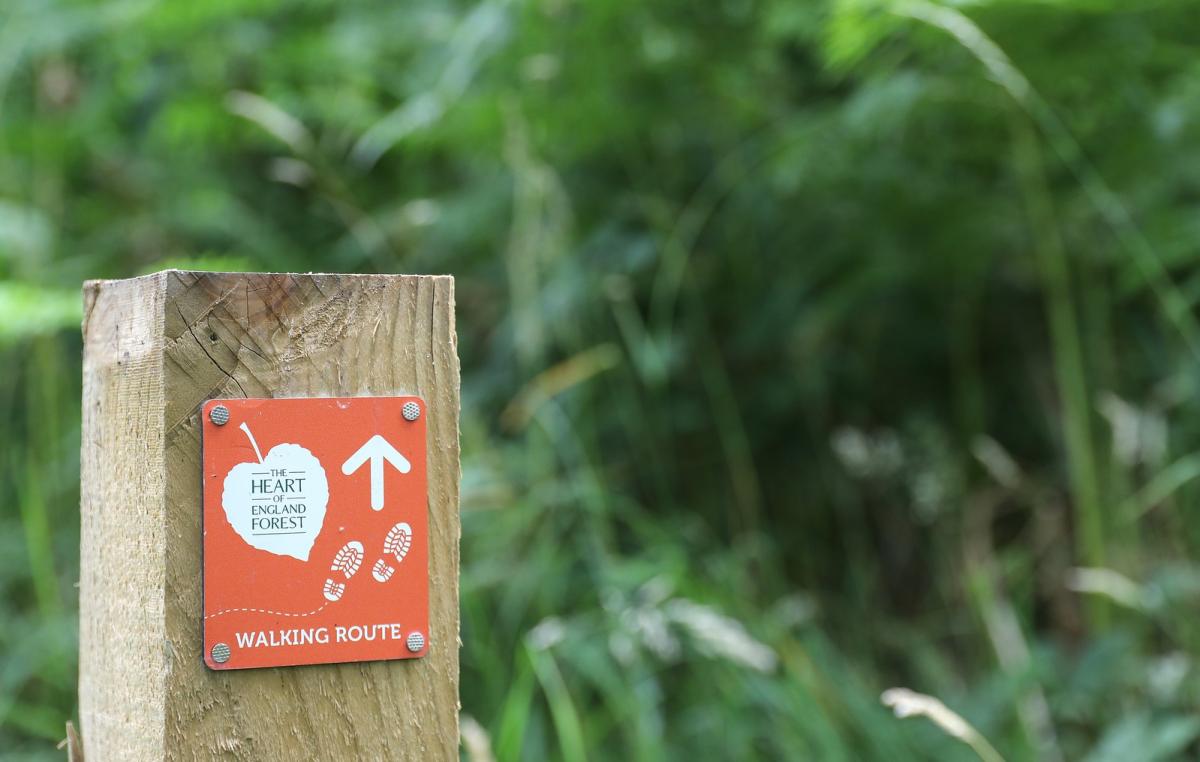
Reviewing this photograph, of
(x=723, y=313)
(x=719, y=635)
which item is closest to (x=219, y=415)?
(x=719, y=635)

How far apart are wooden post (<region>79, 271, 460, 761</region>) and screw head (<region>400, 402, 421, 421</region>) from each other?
13 mm

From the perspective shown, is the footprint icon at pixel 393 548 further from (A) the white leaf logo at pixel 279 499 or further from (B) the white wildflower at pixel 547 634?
(B) the white wildflower at pixel 547 634

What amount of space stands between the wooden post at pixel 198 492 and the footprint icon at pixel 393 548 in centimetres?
3

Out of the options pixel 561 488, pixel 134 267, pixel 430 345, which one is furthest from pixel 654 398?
pixel 430 345

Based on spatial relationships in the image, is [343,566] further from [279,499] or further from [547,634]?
[547,634]

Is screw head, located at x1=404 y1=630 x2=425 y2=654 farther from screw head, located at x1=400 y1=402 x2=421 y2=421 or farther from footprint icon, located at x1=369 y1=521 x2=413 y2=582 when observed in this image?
screw head, located at x1=400 y1=402 x2=421 y2=421

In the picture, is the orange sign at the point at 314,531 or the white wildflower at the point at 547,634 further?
the white wildflower at the point at 547,634

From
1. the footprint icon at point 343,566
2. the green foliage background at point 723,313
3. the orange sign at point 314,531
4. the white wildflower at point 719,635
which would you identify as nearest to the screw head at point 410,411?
the orange sign at point 314,531

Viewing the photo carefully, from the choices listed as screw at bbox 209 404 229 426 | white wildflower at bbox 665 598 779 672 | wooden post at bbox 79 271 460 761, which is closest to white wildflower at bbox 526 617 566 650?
white wildflower at bbox 665 598 779 672

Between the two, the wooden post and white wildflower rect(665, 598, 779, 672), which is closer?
the wooden post

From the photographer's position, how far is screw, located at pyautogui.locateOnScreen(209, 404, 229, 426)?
Result: 3.02 ft

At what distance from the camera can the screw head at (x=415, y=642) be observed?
97 centimetres

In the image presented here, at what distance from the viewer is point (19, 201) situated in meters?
3.03

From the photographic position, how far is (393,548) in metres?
0.97
